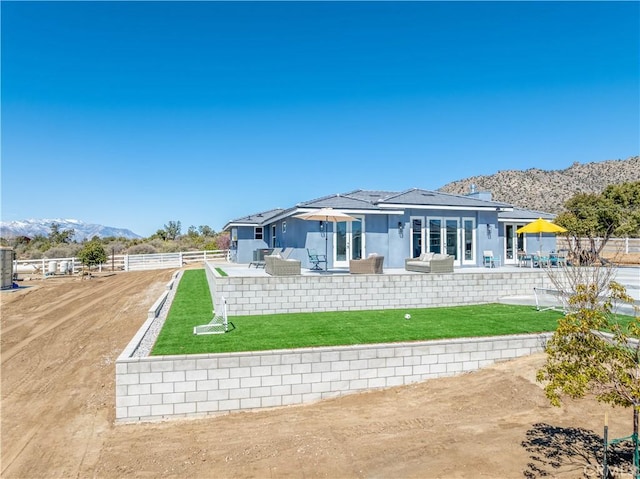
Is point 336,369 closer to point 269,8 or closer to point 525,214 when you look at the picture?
point 525,214

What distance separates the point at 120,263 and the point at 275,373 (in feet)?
101

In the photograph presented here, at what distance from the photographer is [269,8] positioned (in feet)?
66.1

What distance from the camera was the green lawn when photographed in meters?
8.20

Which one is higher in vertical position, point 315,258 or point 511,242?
point 511,242

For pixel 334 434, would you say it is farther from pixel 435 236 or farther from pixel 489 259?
pixel 489 259

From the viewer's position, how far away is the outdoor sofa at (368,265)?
1282 centimetres

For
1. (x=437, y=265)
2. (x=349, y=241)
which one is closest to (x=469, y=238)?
(x=437, y=265)

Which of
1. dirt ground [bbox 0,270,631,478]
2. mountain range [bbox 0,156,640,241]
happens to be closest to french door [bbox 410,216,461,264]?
dirt ground [bbox 0,270,631,478]

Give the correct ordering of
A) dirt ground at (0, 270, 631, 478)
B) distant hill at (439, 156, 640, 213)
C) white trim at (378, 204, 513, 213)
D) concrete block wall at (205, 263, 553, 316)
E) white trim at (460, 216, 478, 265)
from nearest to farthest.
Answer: dirt ground at (0, 270, 631, 478)
concrete block wall at (205, 263, 553, 316)
white trim at (378, 204, 513, 213)
white trim at (460, 216, 478, 265)
distant hill at (439, 156, 640, 213)

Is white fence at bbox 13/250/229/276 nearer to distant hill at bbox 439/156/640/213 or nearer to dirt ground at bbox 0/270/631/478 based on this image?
dirt ground at bbox 0/270/631/478

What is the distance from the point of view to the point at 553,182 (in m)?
59.8

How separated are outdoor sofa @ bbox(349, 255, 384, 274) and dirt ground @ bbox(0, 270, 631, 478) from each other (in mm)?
5176

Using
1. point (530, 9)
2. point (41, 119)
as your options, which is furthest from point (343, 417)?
point (41, 119)

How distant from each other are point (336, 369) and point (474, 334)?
3.60 metres
